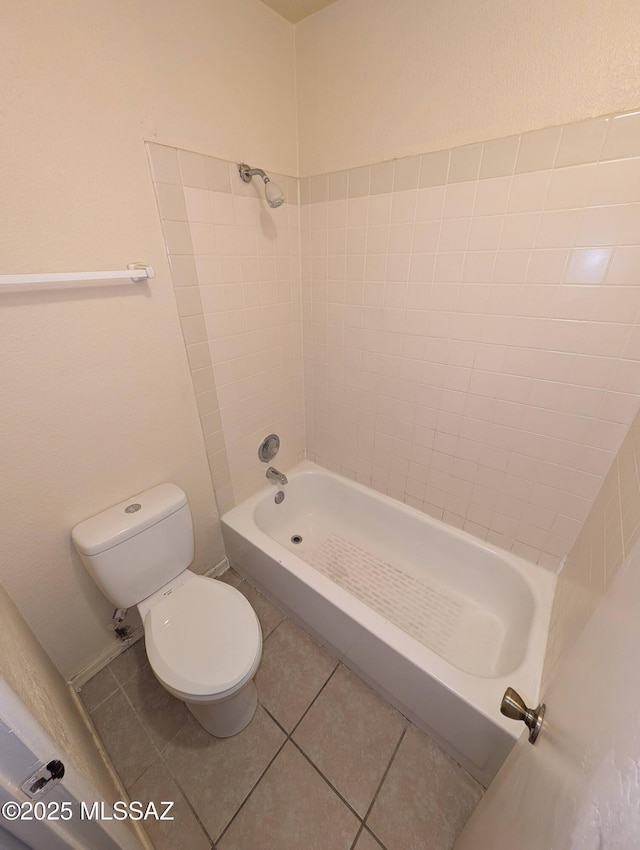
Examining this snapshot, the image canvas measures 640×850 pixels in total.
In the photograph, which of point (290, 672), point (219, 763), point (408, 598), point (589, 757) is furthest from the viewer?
point (408, 598)

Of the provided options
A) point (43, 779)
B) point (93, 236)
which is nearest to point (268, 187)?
point (93, 236)

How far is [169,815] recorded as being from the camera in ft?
3.34

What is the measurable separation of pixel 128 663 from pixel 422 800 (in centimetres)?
119

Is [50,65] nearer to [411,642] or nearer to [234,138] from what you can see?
[234,138]

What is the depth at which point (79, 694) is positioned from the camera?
4.23 feet

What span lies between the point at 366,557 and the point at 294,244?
164 cm

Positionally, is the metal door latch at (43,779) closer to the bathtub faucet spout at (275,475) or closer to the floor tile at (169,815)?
the floor tile at (169,815)

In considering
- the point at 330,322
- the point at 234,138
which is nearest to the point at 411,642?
the point at 330,322

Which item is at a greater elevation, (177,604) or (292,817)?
(177,604)

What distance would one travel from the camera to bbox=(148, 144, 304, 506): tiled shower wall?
1154 millimetres

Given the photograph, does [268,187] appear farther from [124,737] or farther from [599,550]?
[124,737]

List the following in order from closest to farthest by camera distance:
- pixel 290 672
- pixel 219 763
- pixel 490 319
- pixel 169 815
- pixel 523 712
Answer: pixel 523 712
pixel 169 815
pixel 219 763
pixel 490 319
pixel 290 672

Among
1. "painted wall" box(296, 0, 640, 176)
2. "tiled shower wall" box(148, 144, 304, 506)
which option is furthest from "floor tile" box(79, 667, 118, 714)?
"painted wall" box(296, 0, 640, 176)

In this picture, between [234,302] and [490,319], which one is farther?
[234,302]
